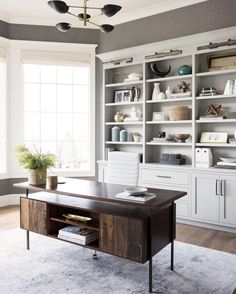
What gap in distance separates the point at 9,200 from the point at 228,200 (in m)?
3.52

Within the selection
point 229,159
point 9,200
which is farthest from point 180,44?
point 9,200

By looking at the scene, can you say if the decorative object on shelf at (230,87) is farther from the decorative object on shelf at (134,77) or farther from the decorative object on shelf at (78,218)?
the decorative object on shelf at (78,218)

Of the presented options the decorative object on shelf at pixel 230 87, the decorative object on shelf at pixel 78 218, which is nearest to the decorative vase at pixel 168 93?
the decorative object on shelf at pixel 230 87

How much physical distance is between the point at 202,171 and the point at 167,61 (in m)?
1.80

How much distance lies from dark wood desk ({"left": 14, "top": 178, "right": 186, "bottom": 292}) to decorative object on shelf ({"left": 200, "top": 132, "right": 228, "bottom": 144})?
1.68 m

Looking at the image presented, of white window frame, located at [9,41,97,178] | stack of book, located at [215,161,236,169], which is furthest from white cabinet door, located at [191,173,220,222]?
white window frame, located at [9,41,97,178]

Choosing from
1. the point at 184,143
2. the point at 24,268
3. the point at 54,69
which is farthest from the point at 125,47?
the point at 24,268

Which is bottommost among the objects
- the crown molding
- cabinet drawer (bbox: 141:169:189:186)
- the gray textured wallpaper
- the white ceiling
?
cabinet drawer (bbox: 141:169:189:186)

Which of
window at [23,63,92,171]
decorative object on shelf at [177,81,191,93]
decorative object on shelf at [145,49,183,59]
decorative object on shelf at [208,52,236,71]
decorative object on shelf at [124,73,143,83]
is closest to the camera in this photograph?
decorative object on shelf at [208,52,236,71]

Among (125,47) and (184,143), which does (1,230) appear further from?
(125,47)

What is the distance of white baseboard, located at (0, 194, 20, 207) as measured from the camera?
201 inches

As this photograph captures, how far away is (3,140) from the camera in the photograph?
16.8 ft

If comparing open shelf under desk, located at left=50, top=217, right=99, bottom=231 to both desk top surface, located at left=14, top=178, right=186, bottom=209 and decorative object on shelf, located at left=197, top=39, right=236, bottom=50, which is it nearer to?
desk top surface, located at left=14, top=178, right=186, bottom=209

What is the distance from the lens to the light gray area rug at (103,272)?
95.3 inches
